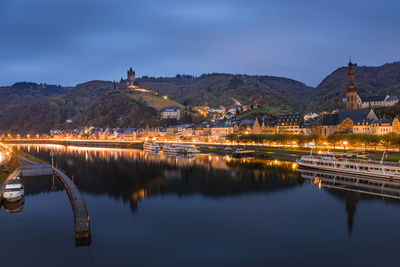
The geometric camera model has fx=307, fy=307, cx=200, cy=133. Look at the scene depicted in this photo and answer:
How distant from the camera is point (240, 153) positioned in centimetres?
8081

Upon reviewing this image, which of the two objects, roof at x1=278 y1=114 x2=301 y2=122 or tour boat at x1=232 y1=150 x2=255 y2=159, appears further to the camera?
roof at x1=278 y1=114 x2=301 y2=122

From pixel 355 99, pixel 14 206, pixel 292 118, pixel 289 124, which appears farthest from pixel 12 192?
pixel 355 99

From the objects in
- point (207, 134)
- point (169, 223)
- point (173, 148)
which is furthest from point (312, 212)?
point (207, 134)

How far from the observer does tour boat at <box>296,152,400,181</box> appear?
1839 inches

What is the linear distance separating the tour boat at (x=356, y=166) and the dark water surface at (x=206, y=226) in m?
10.1

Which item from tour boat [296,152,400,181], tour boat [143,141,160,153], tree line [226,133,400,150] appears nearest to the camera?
tour boat [296,152,400,181]

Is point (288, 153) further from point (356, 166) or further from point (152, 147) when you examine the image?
point (152, 147)

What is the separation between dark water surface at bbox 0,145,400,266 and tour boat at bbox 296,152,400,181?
10.1 meters

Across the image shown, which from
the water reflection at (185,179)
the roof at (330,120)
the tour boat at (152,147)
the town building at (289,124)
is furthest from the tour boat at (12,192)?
the town building at (289,124)

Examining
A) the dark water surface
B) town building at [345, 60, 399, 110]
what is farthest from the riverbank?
town building at [345, 60, 399, 110]

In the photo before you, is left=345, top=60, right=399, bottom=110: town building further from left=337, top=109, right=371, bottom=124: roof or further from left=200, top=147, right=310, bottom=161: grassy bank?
left=200, top=147, right=310, bottom=161: grassy bank

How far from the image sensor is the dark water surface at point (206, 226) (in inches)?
864

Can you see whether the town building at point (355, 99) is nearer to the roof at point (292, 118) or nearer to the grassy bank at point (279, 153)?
the roof at point (292, 118)

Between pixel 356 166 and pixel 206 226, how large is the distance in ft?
112
